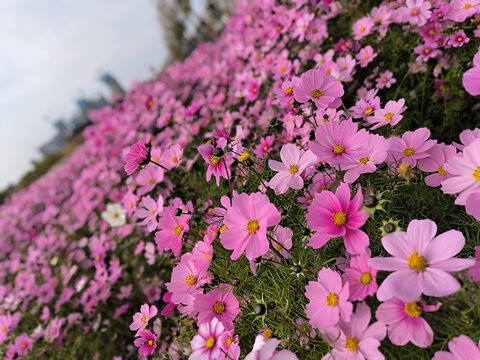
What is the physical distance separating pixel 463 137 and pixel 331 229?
421 millimetres

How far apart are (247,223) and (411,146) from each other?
0.48 metres

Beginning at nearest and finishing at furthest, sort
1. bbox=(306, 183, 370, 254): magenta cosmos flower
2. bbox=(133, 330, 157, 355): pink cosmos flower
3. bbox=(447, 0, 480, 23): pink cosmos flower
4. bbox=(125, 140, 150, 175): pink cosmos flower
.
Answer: bbox=(306, 183, 370, 254): magenta cosmos flower < bbox=(133, 330, 157, 355): pink cosmos flower < bbox=(125, 140, 150, 175): pink cosmos flower < bbox=(447, 0, 480, 23): pink cosmos flower

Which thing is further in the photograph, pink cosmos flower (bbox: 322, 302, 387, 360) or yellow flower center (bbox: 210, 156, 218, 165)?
yellow flower center (bbox: 210, 156, 218, 165)

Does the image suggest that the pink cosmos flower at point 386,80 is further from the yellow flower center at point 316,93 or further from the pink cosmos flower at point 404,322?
the pink cosmos flower at point 404,322

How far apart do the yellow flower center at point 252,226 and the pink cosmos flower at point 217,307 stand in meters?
0.18

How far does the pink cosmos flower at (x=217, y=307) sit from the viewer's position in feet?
2.39

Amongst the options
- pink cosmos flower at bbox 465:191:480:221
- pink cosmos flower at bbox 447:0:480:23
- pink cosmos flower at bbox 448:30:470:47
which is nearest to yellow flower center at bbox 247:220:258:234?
pink cosmos flower at bbox 465:191:480:221

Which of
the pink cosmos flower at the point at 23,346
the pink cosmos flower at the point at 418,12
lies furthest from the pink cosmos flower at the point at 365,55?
the pink cosmos flower at the point at 23,346

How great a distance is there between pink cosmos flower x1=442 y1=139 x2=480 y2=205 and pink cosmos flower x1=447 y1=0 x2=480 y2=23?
876 mm

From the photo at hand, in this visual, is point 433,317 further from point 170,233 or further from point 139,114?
point 139,114

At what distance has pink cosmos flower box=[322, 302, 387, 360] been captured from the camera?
0.56 metres

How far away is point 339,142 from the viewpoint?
0.78 metres

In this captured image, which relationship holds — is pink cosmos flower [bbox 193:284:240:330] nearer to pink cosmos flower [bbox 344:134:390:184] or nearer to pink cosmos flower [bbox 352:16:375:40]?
pink cosmos flower [bbox 344:134:390:184]

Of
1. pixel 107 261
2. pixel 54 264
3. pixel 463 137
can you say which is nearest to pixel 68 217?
pixel 54 264
